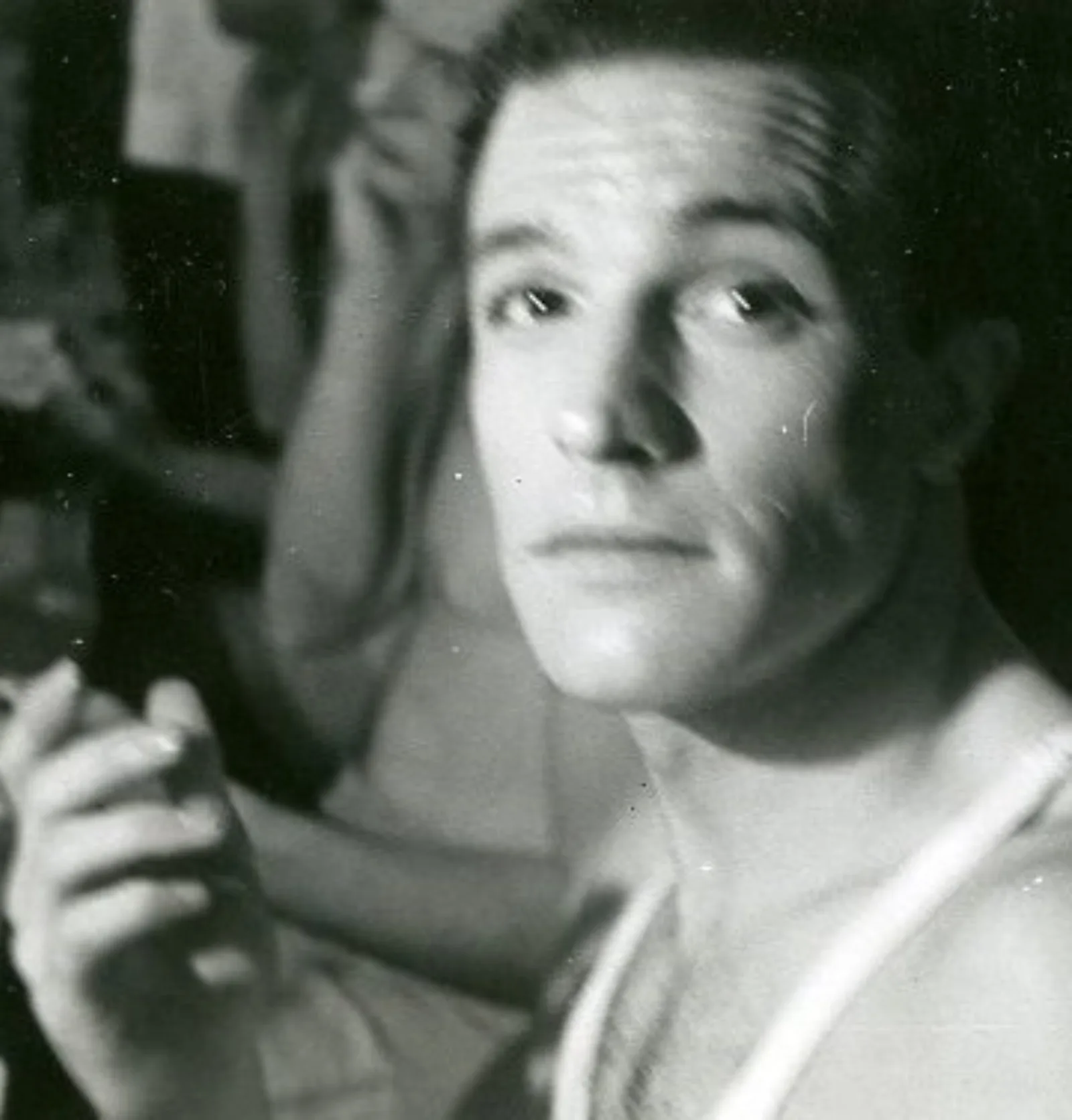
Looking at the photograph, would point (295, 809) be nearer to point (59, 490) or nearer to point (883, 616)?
point (59, 490)

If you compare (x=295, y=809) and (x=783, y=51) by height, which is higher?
(x=783, y=51)

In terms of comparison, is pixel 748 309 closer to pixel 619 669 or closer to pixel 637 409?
pixel 637 409

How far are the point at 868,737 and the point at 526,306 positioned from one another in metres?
0.27

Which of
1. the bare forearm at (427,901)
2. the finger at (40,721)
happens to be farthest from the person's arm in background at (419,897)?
the finger at (40,721)

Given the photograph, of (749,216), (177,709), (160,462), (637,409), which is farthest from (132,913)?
(749,216)

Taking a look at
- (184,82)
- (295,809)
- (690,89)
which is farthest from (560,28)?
(295,809)

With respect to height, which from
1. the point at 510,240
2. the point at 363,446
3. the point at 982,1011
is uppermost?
the point at 510,240

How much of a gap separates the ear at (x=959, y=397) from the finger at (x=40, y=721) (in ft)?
1.53

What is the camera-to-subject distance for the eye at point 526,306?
3.53 ft

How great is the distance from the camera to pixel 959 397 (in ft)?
3.49

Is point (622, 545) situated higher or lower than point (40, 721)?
higher

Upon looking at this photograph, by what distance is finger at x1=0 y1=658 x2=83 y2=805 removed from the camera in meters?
1.16

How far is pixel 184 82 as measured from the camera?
1147mm

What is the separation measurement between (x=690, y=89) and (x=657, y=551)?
23cm
